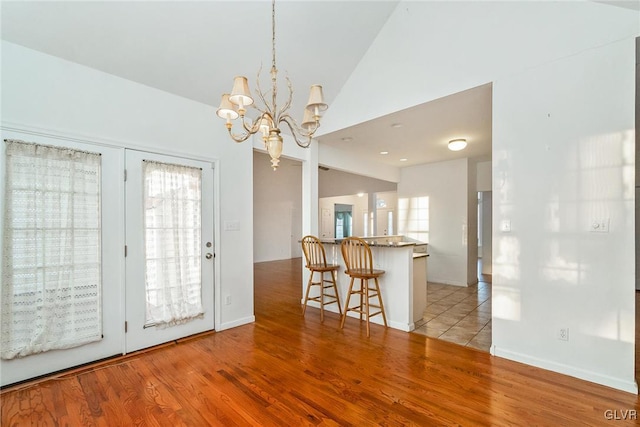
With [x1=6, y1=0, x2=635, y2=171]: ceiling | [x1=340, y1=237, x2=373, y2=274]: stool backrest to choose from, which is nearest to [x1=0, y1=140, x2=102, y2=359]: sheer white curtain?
[x1=6, y1=0, x2=635, y2=171]: ceiling

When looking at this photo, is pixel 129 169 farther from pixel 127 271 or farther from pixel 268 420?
pixel 268 420

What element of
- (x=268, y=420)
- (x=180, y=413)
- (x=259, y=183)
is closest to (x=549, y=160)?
(x=268, y=420)

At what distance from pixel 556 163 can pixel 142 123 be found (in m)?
4.05

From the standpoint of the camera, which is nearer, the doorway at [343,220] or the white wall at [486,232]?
the white wall at [486,232]

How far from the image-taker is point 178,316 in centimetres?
316

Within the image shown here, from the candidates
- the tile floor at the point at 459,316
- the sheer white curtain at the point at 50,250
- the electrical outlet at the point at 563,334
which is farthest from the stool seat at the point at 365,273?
the sheer white curtain at the point at 50,250

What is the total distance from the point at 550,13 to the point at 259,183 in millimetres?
7875

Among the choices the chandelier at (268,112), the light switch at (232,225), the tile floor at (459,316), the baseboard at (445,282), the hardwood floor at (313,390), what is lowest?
the baseboard at (445,282)

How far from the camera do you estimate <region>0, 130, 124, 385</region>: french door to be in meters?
2.28

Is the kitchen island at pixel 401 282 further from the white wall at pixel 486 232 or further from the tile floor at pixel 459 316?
the white wall at pixel 486 232

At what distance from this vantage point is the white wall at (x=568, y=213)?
217 cm

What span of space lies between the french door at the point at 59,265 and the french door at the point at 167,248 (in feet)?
0.35

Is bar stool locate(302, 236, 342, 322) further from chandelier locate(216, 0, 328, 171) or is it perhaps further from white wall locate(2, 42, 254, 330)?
chandelier locate(216, 0, 328, 171)

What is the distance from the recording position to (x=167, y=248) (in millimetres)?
3105
